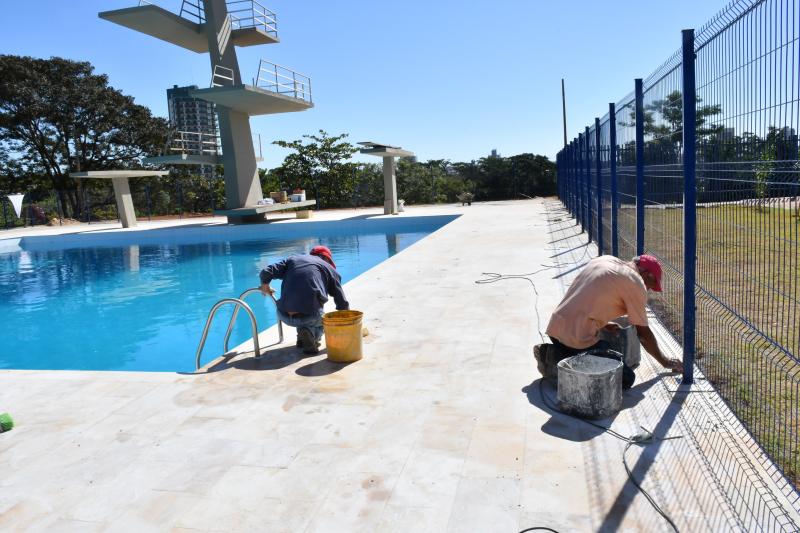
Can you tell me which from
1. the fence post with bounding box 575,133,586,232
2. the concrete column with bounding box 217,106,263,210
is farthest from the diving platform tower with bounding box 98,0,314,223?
the fence post with bounding box 575,133,586,232

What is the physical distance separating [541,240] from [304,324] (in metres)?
8.84

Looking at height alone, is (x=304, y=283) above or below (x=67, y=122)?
below

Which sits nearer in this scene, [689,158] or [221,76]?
[689,158]

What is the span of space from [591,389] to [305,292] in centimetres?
283

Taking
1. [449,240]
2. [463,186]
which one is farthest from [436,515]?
[463,186]

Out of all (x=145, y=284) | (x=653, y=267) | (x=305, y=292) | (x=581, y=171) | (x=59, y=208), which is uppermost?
(x=59, y=208)

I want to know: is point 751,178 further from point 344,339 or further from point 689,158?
point 344,339

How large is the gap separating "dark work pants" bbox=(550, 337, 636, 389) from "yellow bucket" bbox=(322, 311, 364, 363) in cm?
179

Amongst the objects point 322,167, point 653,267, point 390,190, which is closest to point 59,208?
point 322,167

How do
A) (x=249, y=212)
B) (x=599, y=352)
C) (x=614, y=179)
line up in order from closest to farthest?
(x=599, y=352) < (x=614, y=179) < (x=249, y=212)

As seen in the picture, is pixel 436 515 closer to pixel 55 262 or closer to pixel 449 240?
pixel 449 240

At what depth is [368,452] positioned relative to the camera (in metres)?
3.57

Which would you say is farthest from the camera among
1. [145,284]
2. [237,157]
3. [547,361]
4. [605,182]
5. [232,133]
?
[237,157]

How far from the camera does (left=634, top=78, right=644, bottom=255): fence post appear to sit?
18.0ft
